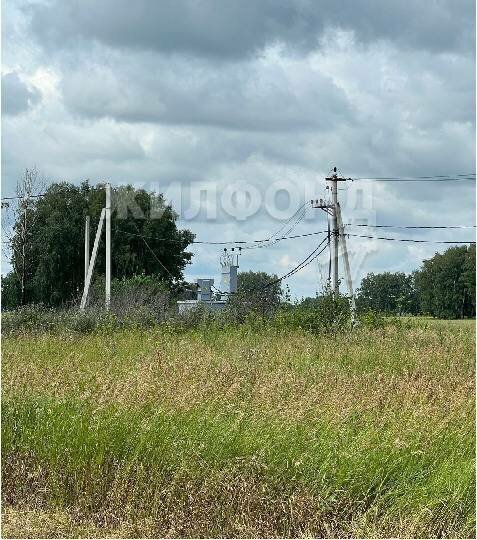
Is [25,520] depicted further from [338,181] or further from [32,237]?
[32,237]

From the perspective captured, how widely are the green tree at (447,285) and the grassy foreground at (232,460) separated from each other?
52.8 m

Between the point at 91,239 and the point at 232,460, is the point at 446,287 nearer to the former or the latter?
the point at 91,239

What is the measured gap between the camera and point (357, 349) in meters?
13.0

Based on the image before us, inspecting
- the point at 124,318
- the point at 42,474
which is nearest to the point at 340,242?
the point at 124,318

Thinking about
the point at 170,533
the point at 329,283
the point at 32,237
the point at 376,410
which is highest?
the point at 32,237

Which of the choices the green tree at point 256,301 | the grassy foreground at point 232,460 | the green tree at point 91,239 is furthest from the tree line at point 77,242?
the grassy foreground at point 232,460

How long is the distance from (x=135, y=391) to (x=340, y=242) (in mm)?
18564

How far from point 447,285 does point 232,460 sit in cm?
6248

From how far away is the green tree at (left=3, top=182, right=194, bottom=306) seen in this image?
3978 cm

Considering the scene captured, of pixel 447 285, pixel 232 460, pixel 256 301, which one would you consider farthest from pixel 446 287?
pixel 232 460

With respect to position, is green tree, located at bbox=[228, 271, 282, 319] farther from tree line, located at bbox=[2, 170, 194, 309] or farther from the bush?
tree line, located at bbox=[2, 170, 194, 309]

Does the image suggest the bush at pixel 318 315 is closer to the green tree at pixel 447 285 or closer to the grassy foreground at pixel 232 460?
the grassy foreground at pixel 232 460

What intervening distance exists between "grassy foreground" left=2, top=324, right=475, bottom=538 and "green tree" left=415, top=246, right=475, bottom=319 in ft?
173

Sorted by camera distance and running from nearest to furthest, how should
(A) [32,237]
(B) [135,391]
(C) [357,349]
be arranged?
(B) [135,391], (C) [357,349], (A) [32,237]
